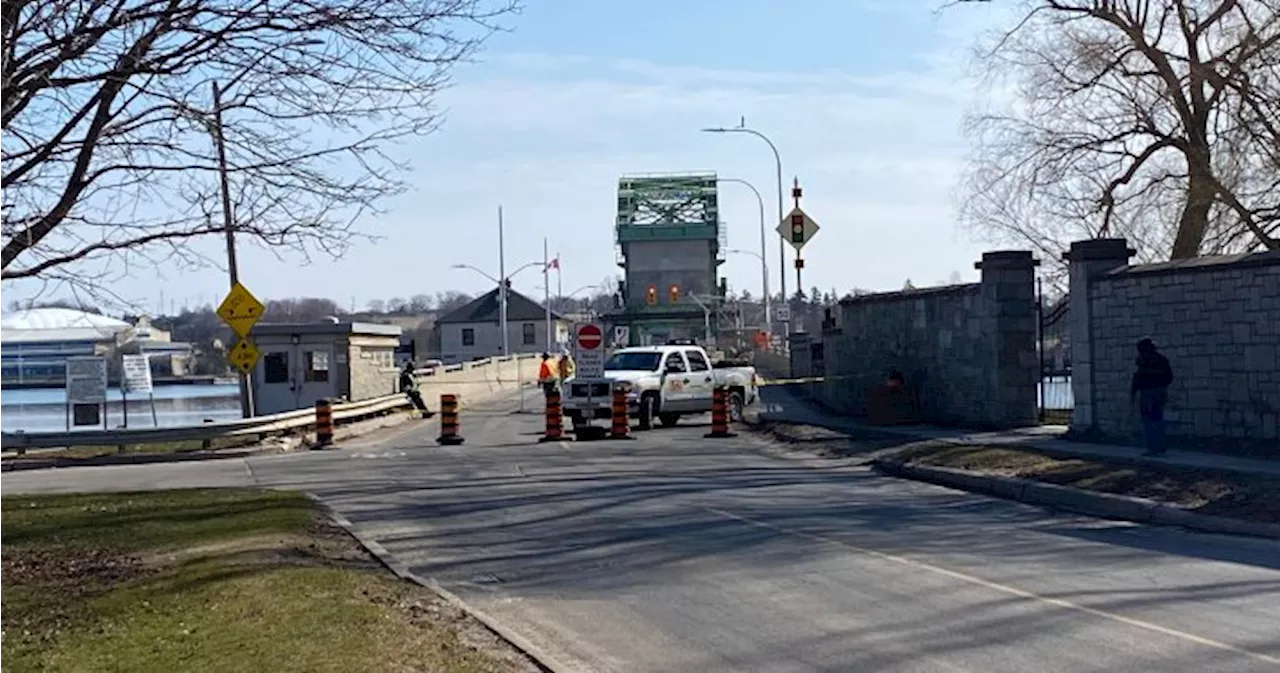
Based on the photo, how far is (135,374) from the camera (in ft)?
142

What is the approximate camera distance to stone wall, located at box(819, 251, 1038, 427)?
1150 inches

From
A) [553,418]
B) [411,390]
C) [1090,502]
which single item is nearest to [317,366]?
[411,390]

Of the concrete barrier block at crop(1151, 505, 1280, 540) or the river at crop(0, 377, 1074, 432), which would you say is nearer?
the concrete barrier block at crop(1151, 505, 1280, 540)

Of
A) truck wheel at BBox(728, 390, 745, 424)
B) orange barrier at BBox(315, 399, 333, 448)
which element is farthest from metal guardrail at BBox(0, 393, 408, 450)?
truck wheel at BBox(728, 390, 745, 424)

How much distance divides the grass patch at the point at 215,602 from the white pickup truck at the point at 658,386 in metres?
16.8

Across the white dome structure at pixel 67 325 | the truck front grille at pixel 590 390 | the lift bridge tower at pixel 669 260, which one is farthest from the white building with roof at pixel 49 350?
the lift bridge tower at pixel 669 260

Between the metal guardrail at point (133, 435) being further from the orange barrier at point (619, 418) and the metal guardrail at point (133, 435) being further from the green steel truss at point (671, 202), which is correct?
the green steel truss at point (671, 202)

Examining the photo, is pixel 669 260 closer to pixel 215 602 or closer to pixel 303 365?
pixel 303 365

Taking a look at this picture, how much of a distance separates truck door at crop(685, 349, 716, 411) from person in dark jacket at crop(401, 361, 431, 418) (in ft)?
38.3

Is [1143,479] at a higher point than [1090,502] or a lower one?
higher

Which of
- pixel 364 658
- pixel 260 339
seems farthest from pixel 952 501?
pixel 260 339

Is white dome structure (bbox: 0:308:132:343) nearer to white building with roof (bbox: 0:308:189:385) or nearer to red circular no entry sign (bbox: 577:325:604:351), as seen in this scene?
white building with roof (bbox: 0:308:189:385)

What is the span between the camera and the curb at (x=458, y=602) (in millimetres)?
9977

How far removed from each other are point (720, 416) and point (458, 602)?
73.8ft
